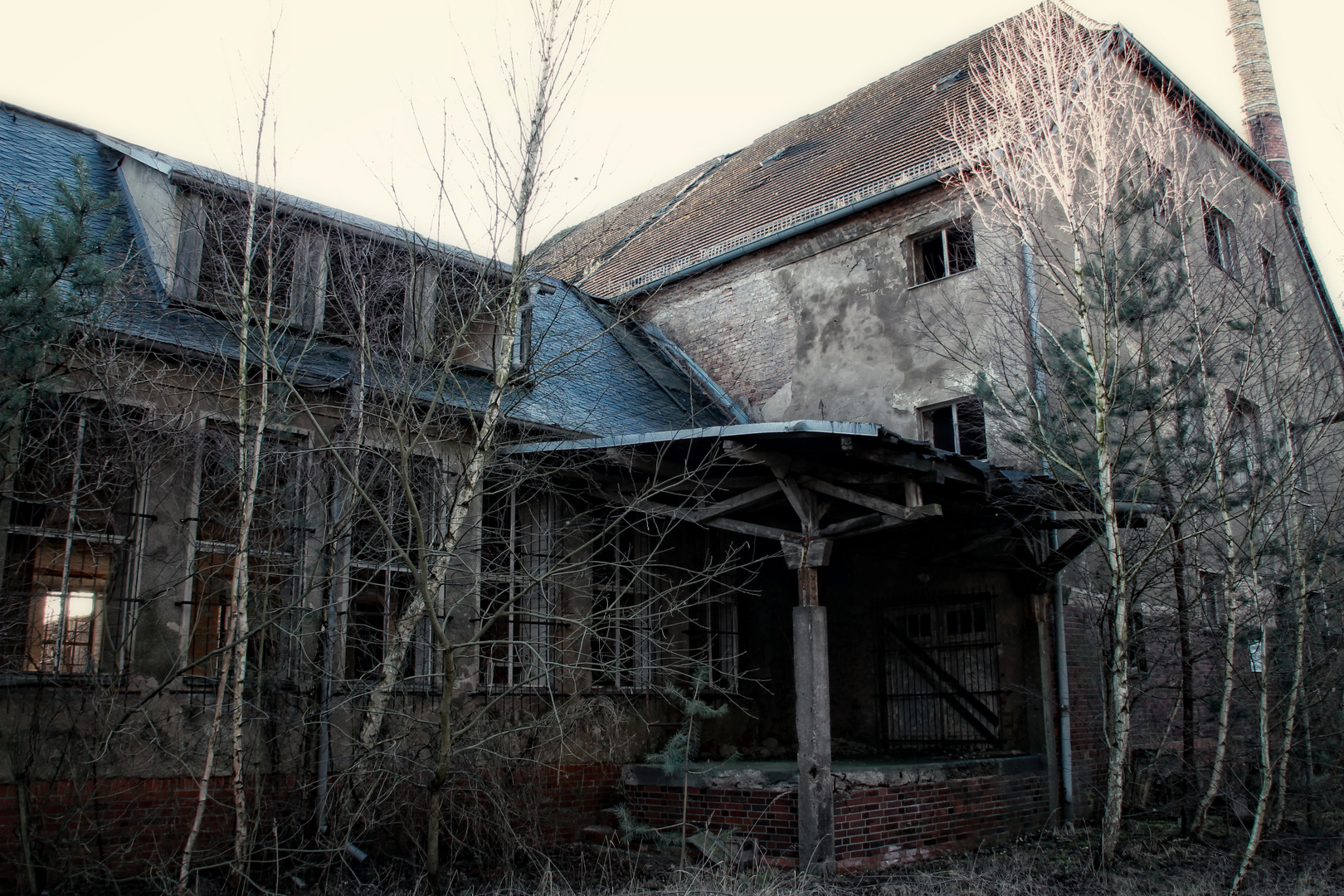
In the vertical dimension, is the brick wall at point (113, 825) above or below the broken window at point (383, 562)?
below

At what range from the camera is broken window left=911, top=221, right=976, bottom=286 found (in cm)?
1151

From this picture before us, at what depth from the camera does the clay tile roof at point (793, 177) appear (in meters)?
12.8

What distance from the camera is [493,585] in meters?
9.12

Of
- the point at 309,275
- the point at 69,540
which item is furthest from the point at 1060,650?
the point at 69,540

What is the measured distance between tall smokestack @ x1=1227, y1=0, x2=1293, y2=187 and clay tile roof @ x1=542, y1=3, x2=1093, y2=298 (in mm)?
8607

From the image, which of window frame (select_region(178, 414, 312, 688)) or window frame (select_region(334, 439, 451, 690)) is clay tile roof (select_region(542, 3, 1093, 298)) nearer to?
window frame (select_region(334, 439, 451, 690))

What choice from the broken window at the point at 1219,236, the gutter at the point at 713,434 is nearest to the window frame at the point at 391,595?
the gutter at the point at 713,434

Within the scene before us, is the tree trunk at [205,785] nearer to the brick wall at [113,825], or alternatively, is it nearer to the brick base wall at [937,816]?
the brick wall at [113,825]

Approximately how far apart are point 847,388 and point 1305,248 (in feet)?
32.1

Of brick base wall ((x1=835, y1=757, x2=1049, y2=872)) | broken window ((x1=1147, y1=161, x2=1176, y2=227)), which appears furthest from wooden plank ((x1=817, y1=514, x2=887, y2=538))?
broken window ((x1=1147, y1=161, x2=1176, y2=227))

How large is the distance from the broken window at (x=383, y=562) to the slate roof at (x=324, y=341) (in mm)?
801

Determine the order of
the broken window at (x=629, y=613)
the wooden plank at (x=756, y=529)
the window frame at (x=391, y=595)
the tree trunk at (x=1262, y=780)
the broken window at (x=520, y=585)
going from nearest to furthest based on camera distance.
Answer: the tree trunk at (x=1262, y=780) → the window frame at (x=391, y=595) → the wooden plank at (x=756, y=529) → the broken window at (x=520, y=585) → the broken window at (x=629, y=613)

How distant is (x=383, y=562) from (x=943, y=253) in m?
7.24

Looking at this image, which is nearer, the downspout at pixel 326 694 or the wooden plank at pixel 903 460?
the downspout at pixel 326 694
